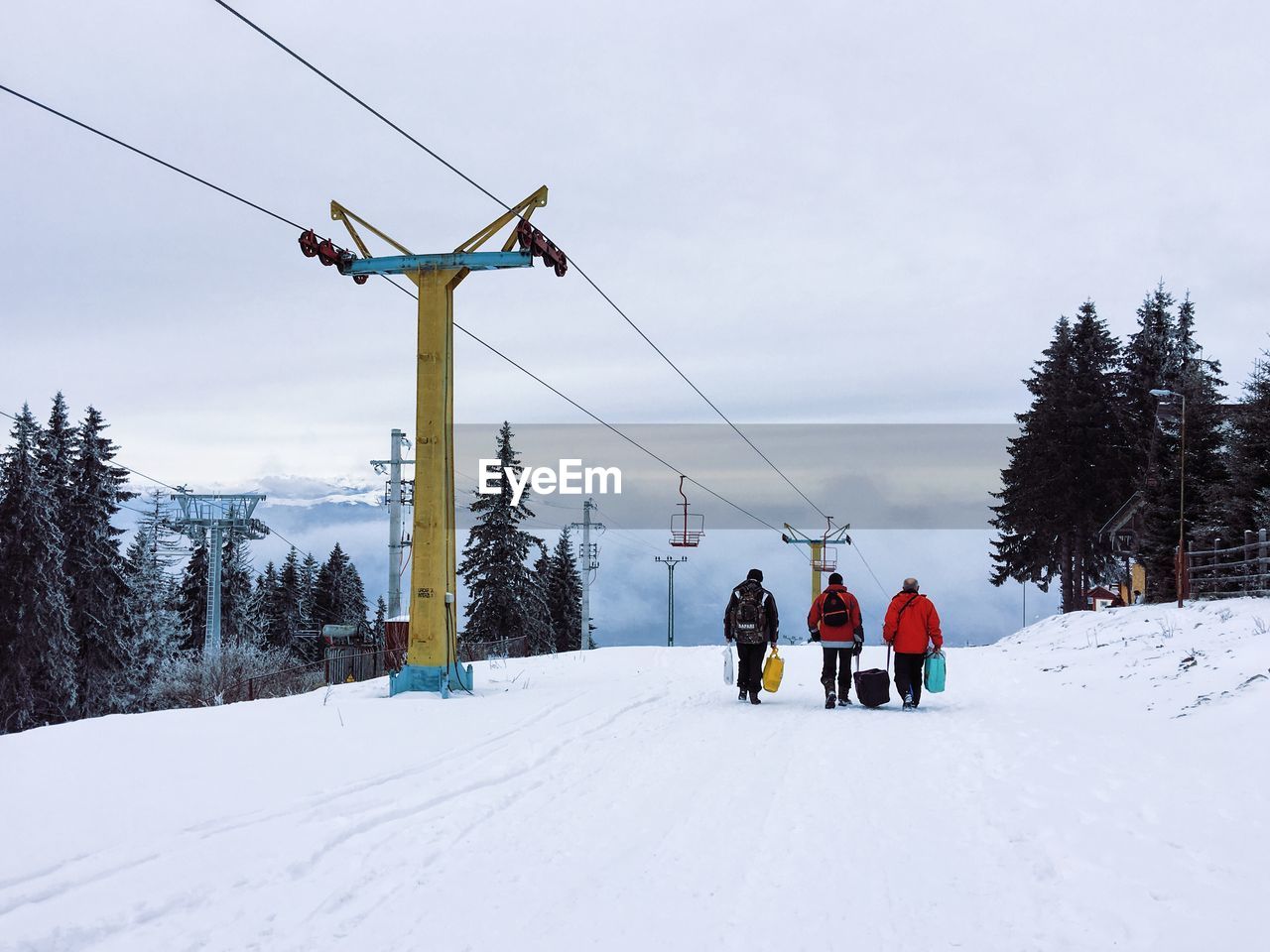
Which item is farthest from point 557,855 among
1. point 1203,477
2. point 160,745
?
point 1203,477

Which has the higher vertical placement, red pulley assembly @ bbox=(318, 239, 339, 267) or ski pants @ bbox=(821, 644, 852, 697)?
red pulley assembly @ bbox=(318, 239, 339, 267)

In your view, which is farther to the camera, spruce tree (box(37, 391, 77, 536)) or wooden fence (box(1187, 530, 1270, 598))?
spruce tree (box(37, 391, 77, 536))

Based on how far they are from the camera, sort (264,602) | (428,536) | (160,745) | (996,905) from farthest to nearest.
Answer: (264,602) < (428,536) < (160,745) < (996,905)

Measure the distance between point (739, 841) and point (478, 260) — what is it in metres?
11.1

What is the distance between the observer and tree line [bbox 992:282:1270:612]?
38.7m

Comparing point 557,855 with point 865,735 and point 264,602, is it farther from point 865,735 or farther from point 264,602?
point 264,602

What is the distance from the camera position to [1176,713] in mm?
11625

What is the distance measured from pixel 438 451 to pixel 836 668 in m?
6.40

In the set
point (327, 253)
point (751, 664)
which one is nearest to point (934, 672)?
point (751, 664)

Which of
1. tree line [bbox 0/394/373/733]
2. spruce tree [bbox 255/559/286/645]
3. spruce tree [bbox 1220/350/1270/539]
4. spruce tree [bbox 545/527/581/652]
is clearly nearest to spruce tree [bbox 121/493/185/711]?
tree line [bbox 0/394/373/733]

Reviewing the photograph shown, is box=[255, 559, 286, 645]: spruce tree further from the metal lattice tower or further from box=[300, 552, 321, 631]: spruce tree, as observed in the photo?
the metal lattice tower

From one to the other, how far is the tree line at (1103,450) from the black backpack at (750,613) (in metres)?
27.1

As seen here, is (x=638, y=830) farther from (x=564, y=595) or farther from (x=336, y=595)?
(x=336, y=595)

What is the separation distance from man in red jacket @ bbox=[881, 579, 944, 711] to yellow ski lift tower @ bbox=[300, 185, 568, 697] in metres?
6.08
